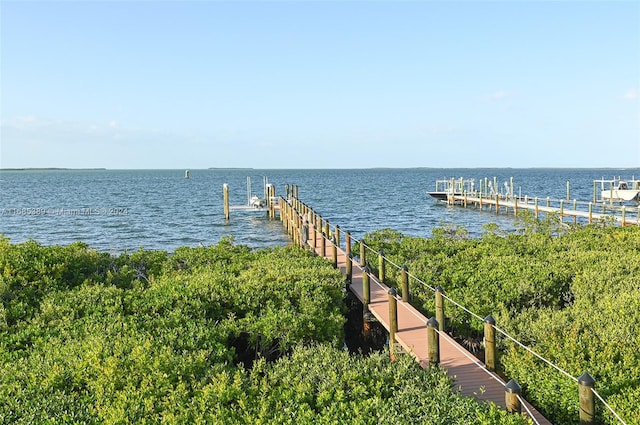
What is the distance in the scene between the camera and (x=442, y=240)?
604 inches

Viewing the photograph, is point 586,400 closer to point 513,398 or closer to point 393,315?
point 513,398

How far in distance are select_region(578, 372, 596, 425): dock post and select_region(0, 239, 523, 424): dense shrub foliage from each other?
0.63m

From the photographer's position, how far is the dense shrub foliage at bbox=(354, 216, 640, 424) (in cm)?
542

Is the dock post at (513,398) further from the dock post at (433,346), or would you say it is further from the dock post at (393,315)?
the dock post at (393,315)

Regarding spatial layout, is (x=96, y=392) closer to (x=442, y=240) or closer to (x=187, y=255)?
(x=187, y=255)

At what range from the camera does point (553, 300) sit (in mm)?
9250

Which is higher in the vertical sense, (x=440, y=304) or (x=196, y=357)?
(x=440, y=304)

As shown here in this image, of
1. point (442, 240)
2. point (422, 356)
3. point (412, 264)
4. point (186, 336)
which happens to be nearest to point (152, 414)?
point (186, 336)

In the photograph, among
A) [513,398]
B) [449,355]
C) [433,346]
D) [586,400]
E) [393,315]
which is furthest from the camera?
[393,315]

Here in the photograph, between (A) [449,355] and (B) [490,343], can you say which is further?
(A) [449,355]

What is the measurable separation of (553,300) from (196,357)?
6.55 metres

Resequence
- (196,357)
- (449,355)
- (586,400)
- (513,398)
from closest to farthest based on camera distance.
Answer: (586,400), (513,398), (196,357), (449,355)

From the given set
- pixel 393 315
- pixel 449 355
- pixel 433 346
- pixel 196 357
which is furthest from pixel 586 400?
pixel 196 357

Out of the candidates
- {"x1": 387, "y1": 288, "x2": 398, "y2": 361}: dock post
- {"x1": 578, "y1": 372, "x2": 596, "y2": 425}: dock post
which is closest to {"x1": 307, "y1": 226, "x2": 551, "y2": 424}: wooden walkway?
{"x1": 387, "y1": 288, "x2": 398, "y2": 361}: dock post
